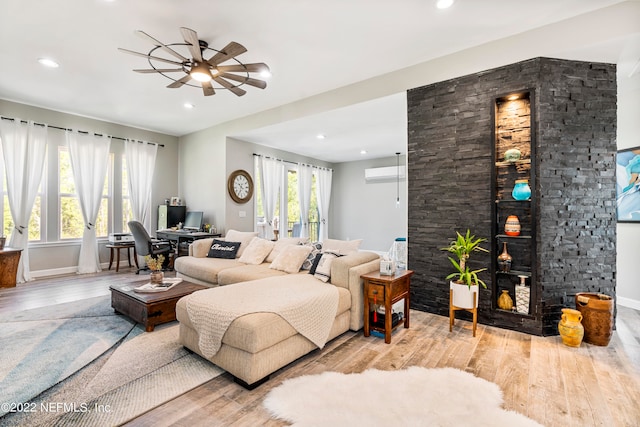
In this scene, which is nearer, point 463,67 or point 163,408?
point 163,408

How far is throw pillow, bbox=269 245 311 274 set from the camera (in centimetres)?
383

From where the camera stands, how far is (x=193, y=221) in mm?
6418

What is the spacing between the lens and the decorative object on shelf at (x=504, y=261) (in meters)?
3.19

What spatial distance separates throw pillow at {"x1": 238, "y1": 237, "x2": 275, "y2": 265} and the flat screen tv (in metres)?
2.17

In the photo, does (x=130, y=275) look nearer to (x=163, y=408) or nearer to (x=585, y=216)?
(x=163, y=408)

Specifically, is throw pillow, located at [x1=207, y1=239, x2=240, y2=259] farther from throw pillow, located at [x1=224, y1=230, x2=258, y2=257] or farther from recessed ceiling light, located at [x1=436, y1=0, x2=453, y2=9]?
recessed ceiling light, located at [x1=436, y1=0, x2=453, y2=9]

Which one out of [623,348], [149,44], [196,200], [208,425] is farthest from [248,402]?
[196,200]

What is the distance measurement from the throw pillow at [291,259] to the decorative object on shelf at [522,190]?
7.87ft

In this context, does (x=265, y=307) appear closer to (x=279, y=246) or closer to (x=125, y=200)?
(x=279, y=246)

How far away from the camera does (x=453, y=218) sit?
351cm

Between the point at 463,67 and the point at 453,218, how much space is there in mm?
1699

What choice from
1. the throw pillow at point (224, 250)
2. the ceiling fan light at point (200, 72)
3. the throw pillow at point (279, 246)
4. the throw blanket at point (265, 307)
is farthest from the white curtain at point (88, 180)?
the throw blanket at point (265, 307)

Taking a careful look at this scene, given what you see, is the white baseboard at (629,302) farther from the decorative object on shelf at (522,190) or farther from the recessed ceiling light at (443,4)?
the recessed ceiling light at (443,4)

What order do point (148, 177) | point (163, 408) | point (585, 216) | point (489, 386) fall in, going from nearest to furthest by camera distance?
point (163, 408), point (489, 386), point (585, 216), point (148, 177)
